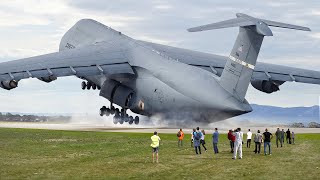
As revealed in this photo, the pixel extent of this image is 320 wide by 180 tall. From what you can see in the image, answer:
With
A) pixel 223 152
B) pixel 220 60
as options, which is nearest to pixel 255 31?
pixel 223 152

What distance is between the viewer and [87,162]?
2855 cm

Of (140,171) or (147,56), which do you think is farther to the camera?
(147,56)

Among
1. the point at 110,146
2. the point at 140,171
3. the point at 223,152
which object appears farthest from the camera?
the point at 110,146

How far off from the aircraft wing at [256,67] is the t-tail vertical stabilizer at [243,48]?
14.1 meters

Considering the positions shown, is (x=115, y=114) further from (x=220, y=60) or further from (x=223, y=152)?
(x=223, y=152)

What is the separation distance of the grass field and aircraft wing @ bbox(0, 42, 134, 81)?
686 cm

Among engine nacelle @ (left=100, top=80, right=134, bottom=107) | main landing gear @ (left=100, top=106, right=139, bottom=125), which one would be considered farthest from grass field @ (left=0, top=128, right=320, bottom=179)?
main landing gear @ (left=100, top=106, right=139, bottom=125)

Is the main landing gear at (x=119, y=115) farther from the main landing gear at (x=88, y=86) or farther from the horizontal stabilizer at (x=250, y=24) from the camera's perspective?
the horizontal stabilizer at (x=250, y=24)

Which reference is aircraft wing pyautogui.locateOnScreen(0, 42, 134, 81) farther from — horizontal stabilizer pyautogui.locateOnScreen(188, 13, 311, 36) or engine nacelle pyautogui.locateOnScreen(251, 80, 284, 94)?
horizontal stabilizer pyautogui.locateOnScreen(188, 13, 311, 36)

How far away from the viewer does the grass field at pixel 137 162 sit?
24.2 meters

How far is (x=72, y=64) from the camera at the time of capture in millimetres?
48156

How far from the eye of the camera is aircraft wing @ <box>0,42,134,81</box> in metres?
45.7

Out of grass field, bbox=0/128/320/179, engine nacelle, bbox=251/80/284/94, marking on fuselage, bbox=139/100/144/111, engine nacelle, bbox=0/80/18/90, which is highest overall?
engine nacelle, bbox=251/80/284/94

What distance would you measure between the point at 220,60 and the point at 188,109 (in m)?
14.0
